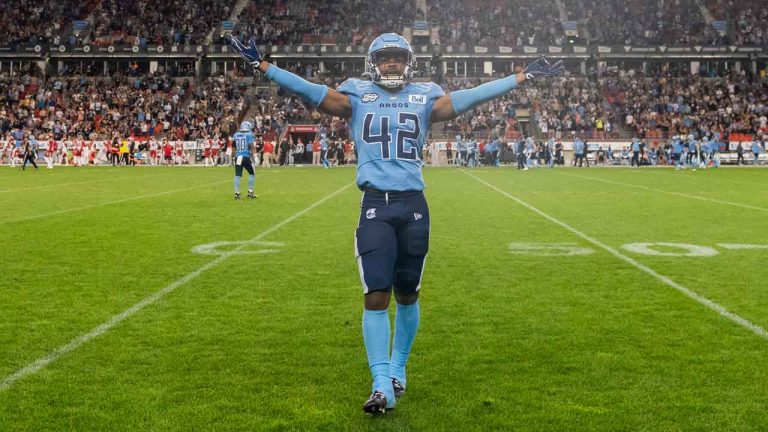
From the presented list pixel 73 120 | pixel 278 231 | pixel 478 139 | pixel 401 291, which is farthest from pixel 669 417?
pixel 73 120

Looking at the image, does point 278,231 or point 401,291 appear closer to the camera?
point 401,291

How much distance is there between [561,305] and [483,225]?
652cm

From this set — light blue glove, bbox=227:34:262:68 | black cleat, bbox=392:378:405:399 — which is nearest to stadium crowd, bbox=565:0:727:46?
light blue glove, bbox=227:34:262:68

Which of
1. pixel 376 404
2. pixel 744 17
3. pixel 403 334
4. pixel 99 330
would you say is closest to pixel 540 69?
pixel 403 334

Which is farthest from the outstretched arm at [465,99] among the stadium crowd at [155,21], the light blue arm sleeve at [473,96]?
the stadium crowd at [155,21]

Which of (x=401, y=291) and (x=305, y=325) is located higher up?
(x=401, y=291)

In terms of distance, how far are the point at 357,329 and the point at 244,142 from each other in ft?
43.3

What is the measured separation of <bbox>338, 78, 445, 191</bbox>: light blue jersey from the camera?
4.70 meters

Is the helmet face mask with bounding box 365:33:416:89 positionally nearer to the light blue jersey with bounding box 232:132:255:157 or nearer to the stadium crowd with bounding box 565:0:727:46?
the light blue jersey with bounding box 232:132:255:157

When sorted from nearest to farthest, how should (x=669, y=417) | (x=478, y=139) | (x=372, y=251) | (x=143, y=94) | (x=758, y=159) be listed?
(x=669, y=417)
(x=372, y=251)
(x=758, y=159)
(x=478, y=139)
(x=143, y=94)

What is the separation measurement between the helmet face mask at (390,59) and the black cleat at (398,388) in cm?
166

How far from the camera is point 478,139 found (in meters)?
49.4

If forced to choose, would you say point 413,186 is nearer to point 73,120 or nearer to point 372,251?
point 372,251

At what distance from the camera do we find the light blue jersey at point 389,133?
15.4 ft
